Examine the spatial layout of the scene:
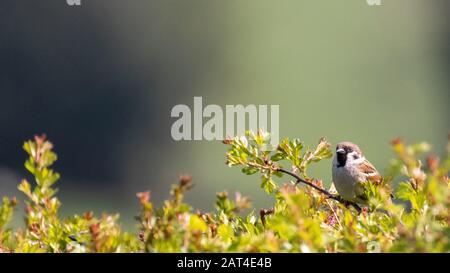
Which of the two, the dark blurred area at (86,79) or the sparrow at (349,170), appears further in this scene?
the dark blurred area at (86,79)

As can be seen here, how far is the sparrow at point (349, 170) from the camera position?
6.11m

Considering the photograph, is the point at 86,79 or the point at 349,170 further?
the point at 86,79

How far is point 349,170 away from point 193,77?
93256 millimetres

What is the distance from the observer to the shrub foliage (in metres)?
2.85

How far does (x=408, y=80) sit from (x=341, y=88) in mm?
8051

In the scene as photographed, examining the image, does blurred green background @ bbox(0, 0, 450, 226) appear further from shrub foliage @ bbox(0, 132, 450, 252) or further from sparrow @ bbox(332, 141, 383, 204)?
shrub foliage @ bbox(0, 132, 450, 252)

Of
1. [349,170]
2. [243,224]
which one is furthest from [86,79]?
[243,224]

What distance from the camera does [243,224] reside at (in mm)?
3830

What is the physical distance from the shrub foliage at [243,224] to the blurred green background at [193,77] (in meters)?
75.7

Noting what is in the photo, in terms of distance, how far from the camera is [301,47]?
321 feet

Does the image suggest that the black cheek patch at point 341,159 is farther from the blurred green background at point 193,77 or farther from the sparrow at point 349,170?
the blurred green background at point 193,77

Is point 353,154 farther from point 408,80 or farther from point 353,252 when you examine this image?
point 408,80

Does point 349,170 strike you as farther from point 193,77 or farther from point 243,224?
point 193,77

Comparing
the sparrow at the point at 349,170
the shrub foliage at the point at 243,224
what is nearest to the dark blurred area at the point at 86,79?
the sparrow at the point at 349,170
